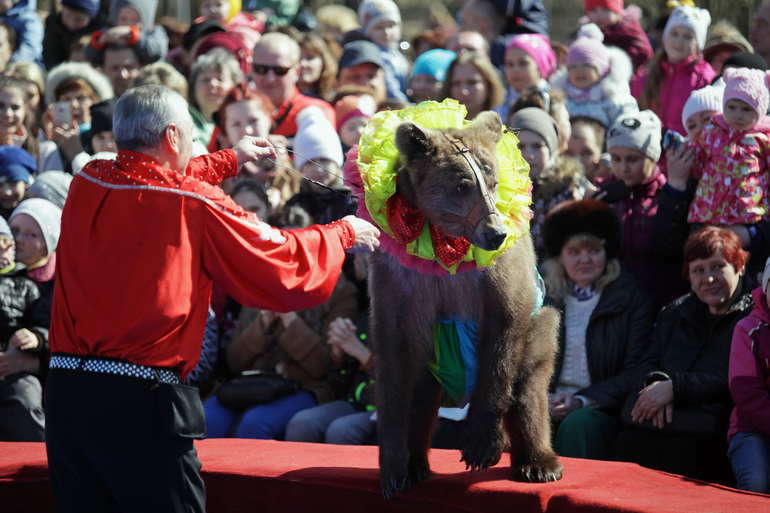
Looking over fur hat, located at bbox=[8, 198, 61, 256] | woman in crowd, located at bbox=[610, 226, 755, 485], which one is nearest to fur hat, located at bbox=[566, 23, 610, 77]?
woman in crowd, located at bbox=[610, 226, 755, 485]

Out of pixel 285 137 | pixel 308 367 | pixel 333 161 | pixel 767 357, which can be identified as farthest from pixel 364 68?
pixel 767 357

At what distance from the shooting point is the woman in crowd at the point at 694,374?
475 cm

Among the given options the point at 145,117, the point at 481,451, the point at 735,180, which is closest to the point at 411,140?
the point at 145,117

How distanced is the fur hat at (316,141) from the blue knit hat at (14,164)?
85.3 inches

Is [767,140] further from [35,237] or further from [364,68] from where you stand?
[35,237]

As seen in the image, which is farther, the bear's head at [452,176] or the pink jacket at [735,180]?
the pink jacket at [735,180]

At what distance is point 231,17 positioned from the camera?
34.1 feet

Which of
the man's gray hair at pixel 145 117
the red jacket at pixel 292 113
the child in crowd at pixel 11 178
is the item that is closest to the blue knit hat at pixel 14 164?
the child in crowd at pixel 11 178

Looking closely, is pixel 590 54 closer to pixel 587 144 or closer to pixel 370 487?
pixel 587 144

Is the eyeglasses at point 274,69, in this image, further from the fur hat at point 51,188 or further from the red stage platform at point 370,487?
the red stage platform at point 370,487

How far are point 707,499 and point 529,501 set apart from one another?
723 millimetres

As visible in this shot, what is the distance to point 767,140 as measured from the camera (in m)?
5.42

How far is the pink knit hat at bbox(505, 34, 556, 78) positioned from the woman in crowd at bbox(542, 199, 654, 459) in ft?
8.92

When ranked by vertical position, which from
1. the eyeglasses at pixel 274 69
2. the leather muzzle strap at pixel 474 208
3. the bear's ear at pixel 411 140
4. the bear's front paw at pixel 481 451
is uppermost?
the eyeglasses at pixel 274 69
